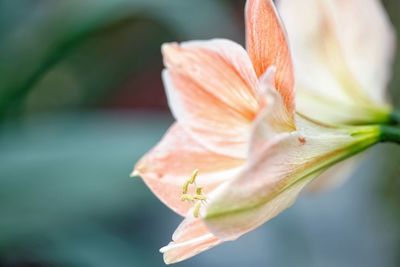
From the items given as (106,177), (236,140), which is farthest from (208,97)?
(106,177)

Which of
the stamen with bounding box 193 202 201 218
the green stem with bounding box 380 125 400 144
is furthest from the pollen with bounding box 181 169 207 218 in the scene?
the green stem with bounding box 380 125 400 144

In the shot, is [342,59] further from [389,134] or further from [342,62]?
[389,134]

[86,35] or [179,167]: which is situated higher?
[86,35]

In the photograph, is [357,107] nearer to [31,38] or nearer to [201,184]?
[201,184]

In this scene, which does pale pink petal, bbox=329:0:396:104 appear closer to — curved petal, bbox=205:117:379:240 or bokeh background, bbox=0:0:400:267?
curved petal, bbox=205:117:379:240

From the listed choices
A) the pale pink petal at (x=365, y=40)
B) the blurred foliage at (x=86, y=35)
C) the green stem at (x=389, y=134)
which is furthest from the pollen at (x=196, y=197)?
the blurred foliage at (x=86, y=35)

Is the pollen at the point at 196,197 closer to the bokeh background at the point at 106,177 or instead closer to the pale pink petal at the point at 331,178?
the pale pink petal at the point at 331,178
